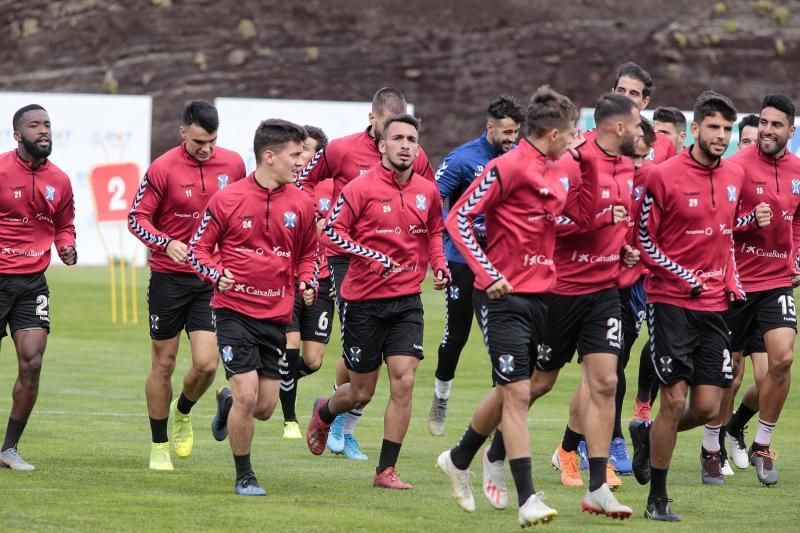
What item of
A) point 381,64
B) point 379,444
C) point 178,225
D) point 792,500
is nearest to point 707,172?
point 792,500

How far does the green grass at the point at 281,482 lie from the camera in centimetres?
858

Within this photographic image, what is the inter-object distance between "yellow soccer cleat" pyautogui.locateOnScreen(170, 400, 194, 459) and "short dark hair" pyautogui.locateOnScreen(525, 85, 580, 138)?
391cm

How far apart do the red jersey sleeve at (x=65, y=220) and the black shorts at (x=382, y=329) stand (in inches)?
88.2

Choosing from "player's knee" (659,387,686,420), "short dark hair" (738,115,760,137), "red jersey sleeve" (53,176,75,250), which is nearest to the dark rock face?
"short dark hair" (738,115,760,137)

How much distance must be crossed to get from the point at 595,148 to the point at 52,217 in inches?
158

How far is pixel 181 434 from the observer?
1139 cm

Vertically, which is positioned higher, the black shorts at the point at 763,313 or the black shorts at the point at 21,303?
the black shorts at the point at 763,313

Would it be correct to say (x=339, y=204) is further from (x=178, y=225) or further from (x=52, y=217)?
(x=52, y=217)

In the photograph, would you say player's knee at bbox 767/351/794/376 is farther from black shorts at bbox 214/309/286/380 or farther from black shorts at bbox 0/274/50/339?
black shorts at bbox 0/274/50/339

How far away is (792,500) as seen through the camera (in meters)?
9.94

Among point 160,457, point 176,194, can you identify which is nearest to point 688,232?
point 176,194

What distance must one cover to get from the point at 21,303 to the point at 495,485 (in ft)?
12.2

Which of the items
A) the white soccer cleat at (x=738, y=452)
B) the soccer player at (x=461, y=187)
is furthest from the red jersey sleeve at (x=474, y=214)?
the white soccer cleat at (x=738, y=452)

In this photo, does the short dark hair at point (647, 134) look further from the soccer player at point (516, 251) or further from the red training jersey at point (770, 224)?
the soccer player at point (516, 251)
